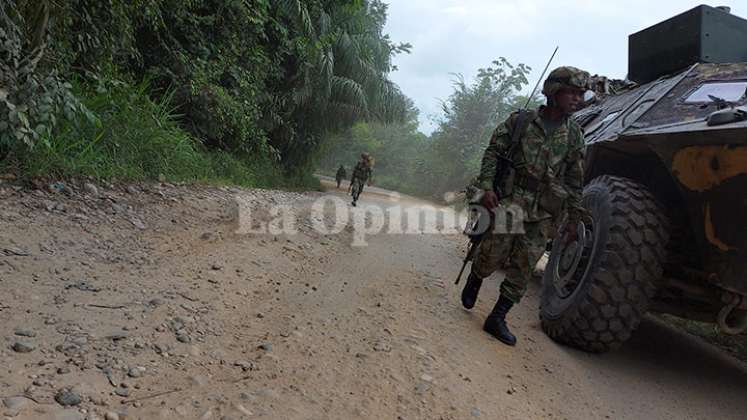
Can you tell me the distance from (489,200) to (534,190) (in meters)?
0.32

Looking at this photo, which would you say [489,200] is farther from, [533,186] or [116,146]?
[116,146]

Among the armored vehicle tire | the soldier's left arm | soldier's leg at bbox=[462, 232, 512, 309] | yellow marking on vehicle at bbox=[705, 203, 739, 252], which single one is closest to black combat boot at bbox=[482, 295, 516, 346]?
soldier's leg at bbox=[462, 232, 512, 309]

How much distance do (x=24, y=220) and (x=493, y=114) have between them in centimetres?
2880

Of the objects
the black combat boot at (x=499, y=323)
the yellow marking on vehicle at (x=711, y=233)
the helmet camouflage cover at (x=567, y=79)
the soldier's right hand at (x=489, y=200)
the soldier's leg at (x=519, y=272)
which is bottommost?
the black combat boot at (x=499, y=323)

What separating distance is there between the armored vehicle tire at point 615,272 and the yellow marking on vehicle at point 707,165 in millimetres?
352

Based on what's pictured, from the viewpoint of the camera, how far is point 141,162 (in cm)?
587

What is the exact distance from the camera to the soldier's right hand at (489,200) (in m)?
2.99

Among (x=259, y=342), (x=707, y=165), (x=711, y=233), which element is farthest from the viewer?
(x=711, y=233)

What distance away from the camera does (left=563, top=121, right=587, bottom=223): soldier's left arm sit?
305 cm

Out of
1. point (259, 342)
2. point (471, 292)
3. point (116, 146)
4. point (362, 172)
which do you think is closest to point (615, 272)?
point (471, 292)

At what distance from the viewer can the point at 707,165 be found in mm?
2455

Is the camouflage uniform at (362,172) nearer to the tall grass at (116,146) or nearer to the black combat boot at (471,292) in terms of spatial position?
the tall grass at (116,146)

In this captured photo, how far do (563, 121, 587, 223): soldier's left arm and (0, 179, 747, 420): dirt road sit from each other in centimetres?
90

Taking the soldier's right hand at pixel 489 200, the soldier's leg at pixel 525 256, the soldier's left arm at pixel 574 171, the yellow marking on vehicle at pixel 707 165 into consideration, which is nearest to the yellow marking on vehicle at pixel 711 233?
the yellow marking on vehicle at pixel 707 165
